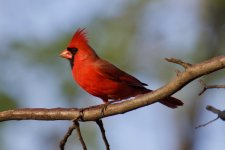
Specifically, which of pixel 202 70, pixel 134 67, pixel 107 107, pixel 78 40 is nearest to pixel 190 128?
pixel 134 67

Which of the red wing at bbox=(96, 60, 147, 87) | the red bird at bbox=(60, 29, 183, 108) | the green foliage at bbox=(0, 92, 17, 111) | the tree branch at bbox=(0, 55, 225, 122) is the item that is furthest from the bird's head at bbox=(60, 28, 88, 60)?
the green foliage at bbox=(0, 92, 17, 111)

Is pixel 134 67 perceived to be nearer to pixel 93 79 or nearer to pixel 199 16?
pixel 199 16

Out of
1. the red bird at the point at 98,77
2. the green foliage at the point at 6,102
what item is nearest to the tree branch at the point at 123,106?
the red bird at the point at 98,77

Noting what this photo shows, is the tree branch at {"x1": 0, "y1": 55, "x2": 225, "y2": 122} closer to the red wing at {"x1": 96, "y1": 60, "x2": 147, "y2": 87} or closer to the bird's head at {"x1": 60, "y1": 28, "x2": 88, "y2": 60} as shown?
the red wing at {"x1": 96, "y1": 60, "x2": 147, "y2": 87}

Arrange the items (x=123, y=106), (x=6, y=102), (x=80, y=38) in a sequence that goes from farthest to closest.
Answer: (x=6, y=102) → (x=80, y=38) → (x=123, y=106)

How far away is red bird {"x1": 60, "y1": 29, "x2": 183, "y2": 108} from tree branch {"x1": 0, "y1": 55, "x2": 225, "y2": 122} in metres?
0.97

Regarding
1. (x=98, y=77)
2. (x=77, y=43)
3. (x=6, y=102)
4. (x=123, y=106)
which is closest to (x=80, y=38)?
(x=77, y=43)

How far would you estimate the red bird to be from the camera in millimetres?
4086

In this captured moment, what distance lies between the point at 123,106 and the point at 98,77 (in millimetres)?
1358

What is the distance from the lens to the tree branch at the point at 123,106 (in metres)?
2.47

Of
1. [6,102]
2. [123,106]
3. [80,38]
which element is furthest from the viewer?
[6,102]

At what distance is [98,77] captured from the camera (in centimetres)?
420

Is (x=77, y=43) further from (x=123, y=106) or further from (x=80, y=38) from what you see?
(x=123, y=106)

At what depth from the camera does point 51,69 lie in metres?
8.88
